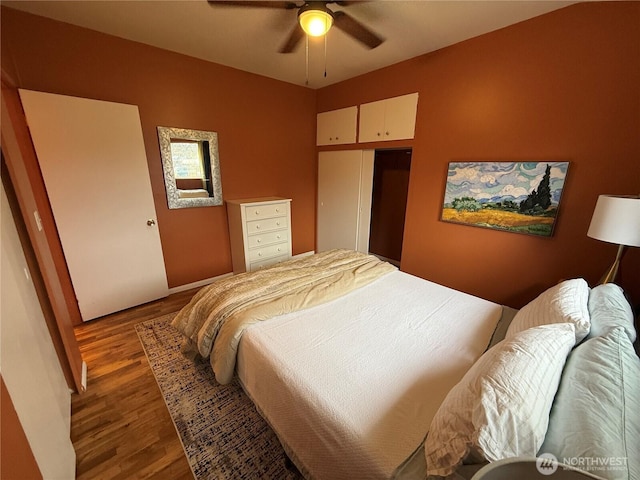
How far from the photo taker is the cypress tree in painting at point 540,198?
82.1 inches

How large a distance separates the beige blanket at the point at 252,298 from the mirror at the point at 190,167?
4.79ft

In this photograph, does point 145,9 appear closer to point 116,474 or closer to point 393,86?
point 393,86

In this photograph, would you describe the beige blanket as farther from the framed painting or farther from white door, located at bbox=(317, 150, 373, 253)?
white door, located at bbox=(317, 150, 373, 253)

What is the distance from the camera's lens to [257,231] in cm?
313

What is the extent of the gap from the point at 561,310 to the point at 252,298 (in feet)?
5.25

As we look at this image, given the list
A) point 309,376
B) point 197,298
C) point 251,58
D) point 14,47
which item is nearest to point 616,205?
point 309,376

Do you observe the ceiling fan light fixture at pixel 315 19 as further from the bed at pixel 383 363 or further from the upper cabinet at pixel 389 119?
the bed at pixel 383 363

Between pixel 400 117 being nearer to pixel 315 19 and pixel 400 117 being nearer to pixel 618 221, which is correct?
pixel 315 19

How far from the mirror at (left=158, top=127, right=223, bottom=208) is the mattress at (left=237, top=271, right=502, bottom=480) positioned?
6.86 feet

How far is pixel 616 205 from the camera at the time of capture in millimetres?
1479

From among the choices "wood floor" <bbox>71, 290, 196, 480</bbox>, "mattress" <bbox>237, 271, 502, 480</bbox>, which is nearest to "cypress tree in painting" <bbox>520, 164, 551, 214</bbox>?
"mattress" <bbox>237, 271, 502, 480</bbox>

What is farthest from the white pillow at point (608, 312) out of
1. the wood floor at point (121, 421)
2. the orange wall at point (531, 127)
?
the wood floor at point (121, 421)

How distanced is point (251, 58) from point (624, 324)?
11.4 ft

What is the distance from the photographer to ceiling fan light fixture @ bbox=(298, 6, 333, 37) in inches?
59.8
